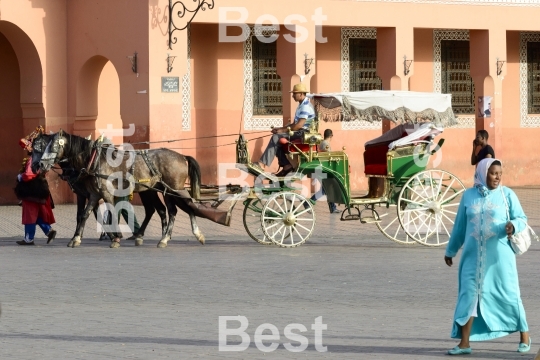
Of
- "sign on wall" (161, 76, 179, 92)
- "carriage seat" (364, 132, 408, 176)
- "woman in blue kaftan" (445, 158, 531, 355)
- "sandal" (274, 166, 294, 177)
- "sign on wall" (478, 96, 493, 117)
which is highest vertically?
"sign on wall" (161, 76, 179, 92)

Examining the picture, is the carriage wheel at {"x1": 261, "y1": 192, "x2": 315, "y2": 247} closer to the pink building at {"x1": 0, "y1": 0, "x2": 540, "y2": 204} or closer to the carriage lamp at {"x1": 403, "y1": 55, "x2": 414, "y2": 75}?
the pink building at {"x1": 0, "y1": 0, "x2": 540, "y2": 204}

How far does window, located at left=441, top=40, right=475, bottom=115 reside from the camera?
26.2 meters

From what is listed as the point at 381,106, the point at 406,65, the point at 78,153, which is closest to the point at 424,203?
the point at 381,106

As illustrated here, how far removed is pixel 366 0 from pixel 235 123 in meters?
3.66

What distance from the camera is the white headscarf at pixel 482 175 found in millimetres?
8258

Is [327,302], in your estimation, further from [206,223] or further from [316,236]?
Result: [206,223]

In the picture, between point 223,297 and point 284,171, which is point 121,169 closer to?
point 284,171

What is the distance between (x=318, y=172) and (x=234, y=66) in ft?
30.0

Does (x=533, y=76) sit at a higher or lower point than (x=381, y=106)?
higher

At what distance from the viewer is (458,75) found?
26328 millimetres

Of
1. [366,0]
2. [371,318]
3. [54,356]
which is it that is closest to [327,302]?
[371,318]

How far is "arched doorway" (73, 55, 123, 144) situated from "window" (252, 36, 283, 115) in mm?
2879

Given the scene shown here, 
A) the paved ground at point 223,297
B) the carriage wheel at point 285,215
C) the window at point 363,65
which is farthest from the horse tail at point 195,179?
the window at point 363,65

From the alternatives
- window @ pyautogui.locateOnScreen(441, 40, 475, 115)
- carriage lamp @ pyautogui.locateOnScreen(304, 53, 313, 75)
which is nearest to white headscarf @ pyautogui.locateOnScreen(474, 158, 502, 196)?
carriage lamp @ pyautogui.locateOnScreen(304, 53, 313, 75)
